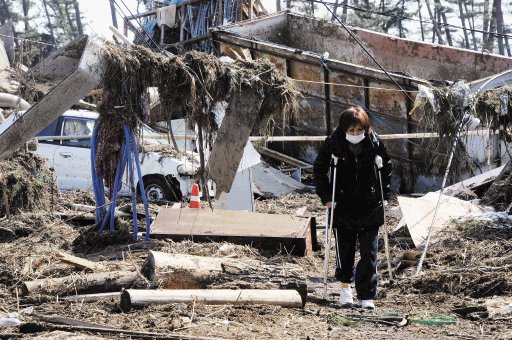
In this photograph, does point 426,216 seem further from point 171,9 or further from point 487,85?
point 171,9

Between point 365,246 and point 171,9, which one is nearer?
point 365,246

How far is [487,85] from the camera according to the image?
546 inches

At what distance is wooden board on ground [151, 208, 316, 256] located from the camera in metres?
9.60

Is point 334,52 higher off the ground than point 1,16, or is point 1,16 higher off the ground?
point 1,16

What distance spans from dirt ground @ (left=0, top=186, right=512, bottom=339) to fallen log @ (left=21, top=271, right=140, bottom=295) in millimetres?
113

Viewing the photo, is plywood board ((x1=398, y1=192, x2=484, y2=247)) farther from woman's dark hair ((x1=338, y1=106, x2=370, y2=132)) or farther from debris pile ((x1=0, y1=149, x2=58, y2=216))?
debris pile ((x1=0, y1=149, x2=58, y2=216))

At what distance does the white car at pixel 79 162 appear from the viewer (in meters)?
15.4

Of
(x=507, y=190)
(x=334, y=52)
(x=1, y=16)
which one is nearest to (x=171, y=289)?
(x=507, y=190)

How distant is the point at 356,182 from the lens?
23.9 ft

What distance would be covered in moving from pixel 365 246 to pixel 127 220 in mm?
4699

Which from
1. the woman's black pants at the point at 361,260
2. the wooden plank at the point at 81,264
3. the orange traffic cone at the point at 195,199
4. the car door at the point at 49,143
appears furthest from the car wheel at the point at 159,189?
the woman's black pants at the point at 361,260

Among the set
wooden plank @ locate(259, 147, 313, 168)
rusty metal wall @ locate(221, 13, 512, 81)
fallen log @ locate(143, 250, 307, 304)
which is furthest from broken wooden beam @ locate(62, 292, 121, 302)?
rusty metal wall @ locate(221, 13, 512, 81)

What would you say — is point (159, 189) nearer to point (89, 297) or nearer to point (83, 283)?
point (83, 283)

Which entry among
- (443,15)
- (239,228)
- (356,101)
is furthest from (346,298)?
(443,15)
